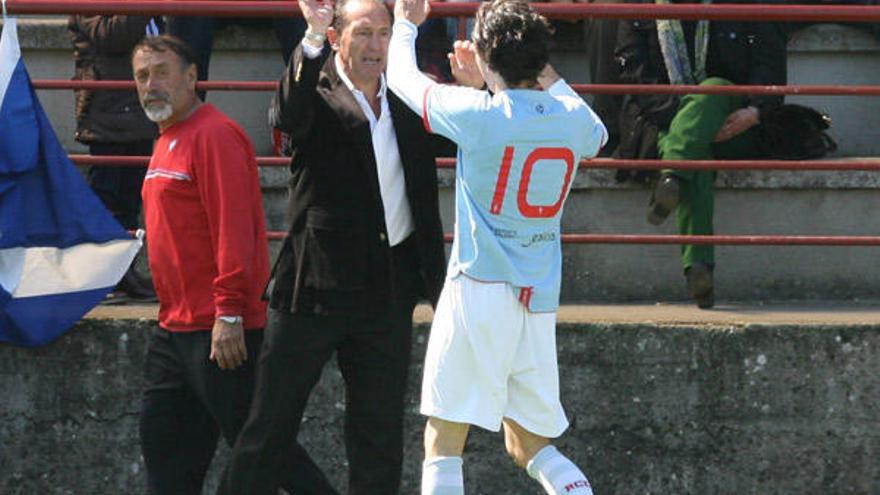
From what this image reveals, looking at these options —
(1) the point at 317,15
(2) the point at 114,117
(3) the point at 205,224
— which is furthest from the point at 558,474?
(2) the point at 114,117

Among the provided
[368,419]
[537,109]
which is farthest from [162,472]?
[537,109]

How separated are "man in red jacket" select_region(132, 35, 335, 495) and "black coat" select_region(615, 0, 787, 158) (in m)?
2.08

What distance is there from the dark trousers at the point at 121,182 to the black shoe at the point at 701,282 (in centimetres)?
234

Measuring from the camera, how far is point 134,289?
24.6ft

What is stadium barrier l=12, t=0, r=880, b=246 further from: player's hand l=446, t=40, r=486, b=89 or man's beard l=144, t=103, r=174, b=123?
player's hand l=446, t=40, r=486, b=89

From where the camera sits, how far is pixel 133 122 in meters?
7.70

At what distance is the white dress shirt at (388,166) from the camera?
589 cm

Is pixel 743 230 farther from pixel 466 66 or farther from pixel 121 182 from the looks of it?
pixel 121 182

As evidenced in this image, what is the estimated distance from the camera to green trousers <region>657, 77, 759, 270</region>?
7.30m

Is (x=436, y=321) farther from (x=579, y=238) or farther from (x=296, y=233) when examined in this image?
(x=579, y=238)

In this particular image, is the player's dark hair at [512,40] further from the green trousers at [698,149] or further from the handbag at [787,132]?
the handbag at [787,132]

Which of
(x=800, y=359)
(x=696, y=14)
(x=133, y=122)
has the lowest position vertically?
(x=800, y=359)

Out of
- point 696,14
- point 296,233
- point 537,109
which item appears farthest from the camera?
point 696,14

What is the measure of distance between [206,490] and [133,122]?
1.68 meters
